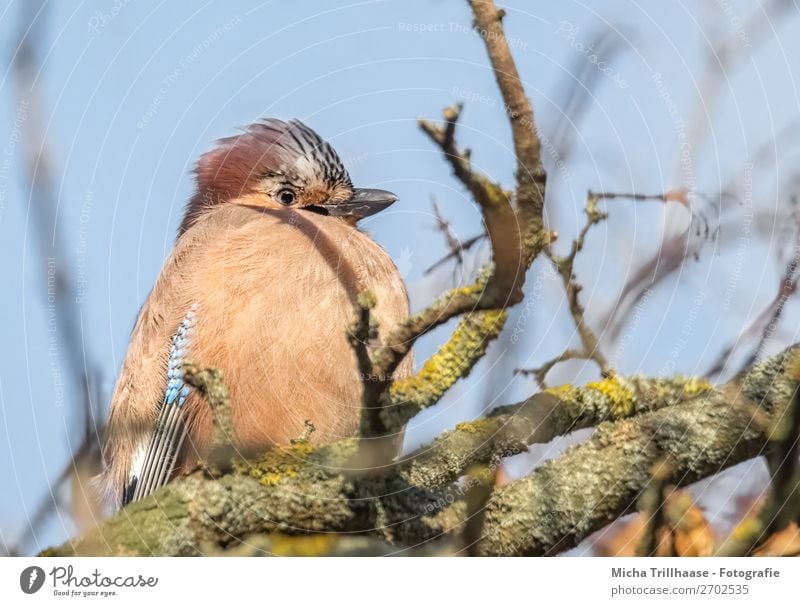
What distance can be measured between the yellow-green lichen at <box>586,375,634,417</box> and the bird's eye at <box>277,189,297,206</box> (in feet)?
4.72

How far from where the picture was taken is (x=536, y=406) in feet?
9.03

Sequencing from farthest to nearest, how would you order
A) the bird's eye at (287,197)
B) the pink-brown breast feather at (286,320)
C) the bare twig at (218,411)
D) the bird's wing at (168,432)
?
the bird's eye at (287,197) < the bird's wing at (168,432) < the pink-brown breast feather at (286,320) < the bare twig at (218,411)

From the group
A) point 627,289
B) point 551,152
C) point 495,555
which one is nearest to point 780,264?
point 627,289

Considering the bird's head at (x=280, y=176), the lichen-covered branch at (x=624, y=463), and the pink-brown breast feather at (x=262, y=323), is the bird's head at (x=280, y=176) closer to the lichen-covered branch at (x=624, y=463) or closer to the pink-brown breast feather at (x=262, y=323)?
the pink-brown breast feather at (x=262, y=323)

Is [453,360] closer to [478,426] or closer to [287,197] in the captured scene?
[478,426]

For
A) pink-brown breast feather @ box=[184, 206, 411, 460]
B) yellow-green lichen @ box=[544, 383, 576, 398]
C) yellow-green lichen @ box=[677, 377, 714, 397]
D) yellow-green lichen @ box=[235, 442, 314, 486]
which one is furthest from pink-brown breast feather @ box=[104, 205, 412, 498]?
yellow-green lichen @ box=[677, 377, 714, 397]

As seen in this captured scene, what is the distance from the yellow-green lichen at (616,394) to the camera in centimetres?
279

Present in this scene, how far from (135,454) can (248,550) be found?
42.1 inches

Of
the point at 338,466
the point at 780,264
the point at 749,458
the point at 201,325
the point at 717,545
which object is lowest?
the point at 717,545

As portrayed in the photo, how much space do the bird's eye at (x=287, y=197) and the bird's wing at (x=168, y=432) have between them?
→ 1.81 ft

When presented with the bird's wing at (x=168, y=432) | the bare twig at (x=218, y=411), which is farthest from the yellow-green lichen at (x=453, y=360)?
the bird's wing at (x=168, y=432)

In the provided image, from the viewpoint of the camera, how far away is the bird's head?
3537mm

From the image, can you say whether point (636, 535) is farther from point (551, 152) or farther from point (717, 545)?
point (551, 152)

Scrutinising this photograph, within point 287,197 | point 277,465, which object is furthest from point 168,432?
point 287,197
